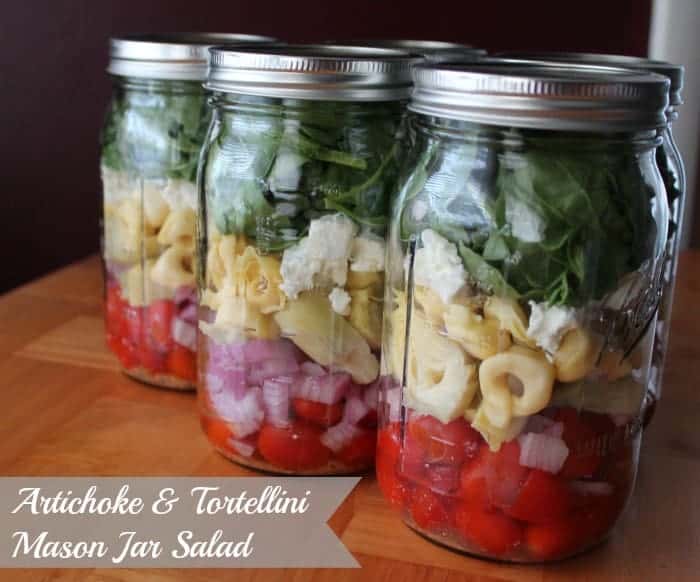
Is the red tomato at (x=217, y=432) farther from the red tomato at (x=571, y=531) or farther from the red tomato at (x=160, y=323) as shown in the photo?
the red tomato at (x=571, y=531)

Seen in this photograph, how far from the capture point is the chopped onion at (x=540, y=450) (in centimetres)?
60

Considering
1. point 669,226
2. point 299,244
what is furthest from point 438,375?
point 669,226

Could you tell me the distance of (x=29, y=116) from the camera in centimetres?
141

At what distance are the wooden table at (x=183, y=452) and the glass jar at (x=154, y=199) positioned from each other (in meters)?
0.05

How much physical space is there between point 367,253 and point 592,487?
0.75ft

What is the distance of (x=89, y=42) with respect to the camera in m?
1.36

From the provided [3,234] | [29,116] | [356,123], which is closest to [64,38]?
[29,116]

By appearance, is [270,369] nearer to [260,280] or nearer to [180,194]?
[260,280]

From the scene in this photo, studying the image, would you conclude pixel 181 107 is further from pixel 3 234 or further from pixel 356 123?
pixel 3 234

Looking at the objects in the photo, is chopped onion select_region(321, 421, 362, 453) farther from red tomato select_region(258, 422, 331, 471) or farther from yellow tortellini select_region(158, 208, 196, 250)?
yellow tortellini select_region(158, 208, 196, 250)

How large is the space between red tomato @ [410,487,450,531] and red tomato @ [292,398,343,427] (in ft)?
0.32

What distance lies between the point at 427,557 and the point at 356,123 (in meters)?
0.32

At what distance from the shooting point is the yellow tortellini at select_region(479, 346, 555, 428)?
573 millimetres

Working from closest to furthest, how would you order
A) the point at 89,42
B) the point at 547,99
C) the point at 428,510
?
the point at 547,99 → the point at 428,510 → the point at 89,42
